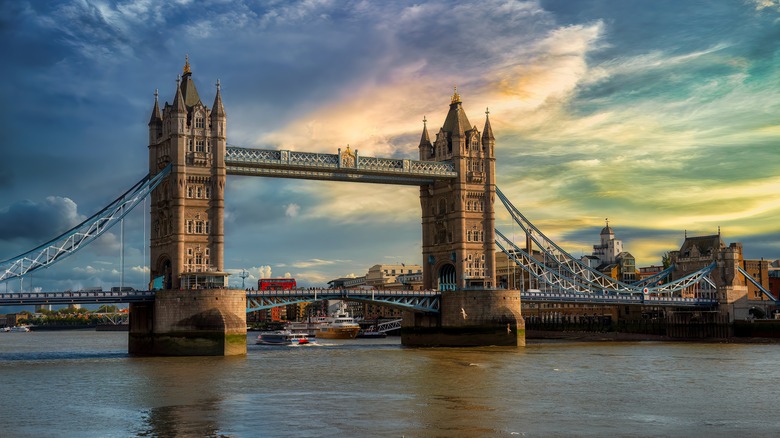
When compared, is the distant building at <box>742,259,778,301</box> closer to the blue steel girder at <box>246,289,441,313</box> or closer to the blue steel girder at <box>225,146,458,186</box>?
the blue steel girder at <box>225,146,458,186</box>

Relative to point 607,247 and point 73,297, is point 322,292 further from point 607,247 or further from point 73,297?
point 607,247

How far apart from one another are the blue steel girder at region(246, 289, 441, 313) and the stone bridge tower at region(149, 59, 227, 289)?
4.50 meters

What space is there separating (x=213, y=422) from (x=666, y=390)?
2414 centimetres

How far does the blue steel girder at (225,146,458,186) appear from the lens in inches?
3270

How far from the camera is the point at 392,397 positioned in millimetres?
42781

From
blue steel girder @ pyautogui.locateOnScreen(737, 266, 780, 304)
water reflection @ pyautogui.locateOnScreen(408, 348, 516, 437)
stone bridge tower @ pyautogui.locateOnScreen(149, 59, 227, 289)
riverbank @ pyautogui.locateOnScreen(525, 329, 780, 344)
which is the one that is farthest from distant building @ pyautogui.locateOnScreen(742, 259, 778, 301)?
stone bridge tower @ pyautogui.locateOnScreen(149, 59, 227, 289)

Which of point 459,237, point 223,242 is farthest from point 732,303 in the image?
point 223,242

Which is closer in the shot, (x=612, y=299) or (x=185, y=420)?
(x=185, y=420)

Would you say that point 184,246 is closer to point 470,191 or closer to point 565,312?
point 470,191

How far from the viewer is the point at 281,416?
118 ft

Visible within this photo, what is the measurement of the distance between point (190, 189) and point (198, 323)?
13415 millimetres

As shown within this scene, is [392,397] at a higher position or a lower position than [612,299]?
lower

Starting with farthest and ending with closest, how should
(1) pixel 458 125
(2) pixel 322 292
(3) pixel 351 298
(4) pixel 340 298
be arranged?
(1) pixel 458 125 < (3) pixel 351 298 < (4) pixel 340 298 < (2) pixel 322 292

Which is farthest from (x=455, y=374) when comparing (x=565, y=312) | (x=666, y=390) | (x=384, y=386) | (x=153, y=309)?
(x=565, y=312)
